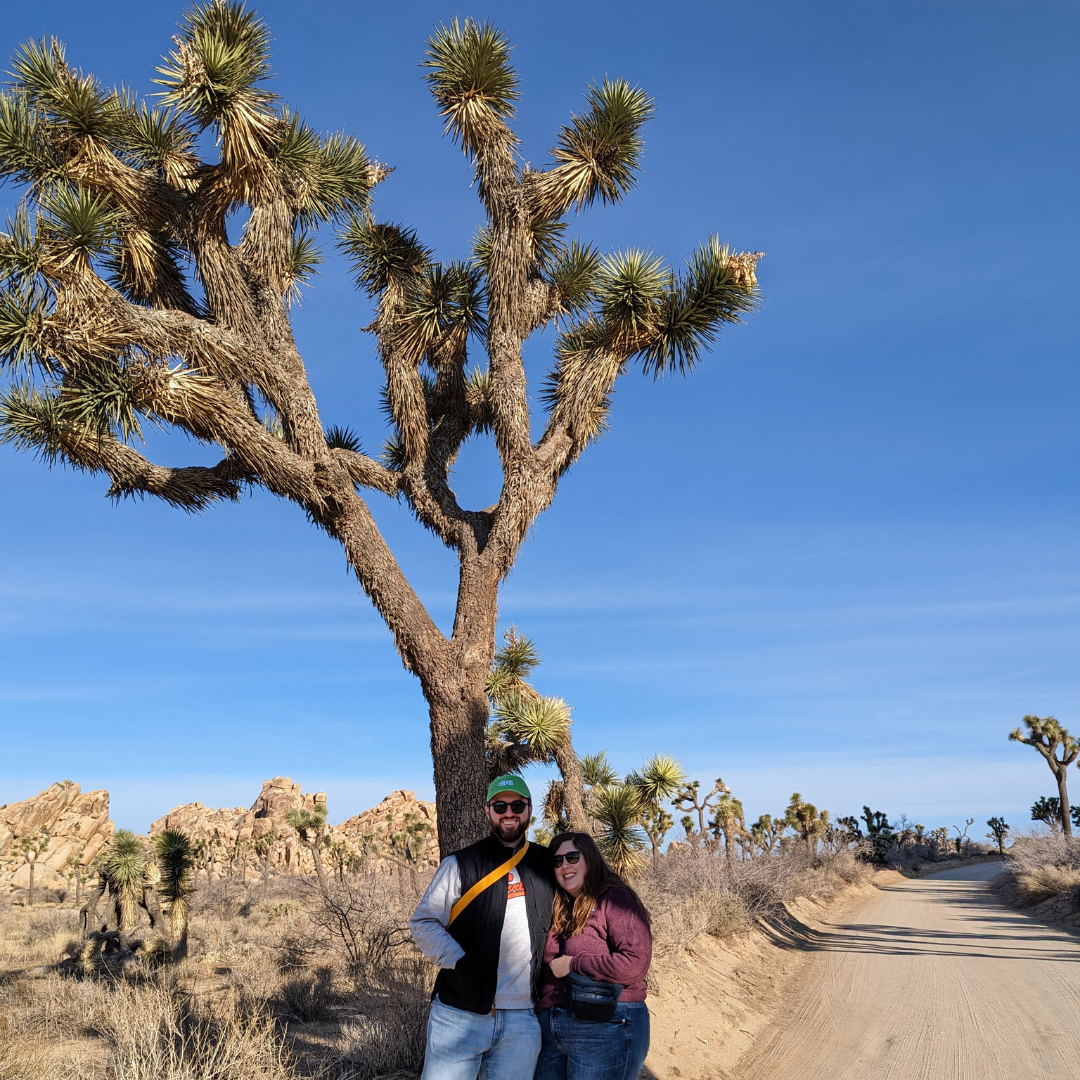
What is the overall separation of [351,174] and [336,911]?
8.51 m

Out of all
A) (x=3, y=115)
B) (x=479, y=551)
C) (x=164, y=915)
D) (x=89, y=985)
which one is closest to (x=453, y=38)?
(x=3, y=115)

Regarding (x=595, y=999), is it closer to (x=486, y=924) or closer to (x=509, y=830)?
(x=486, y=924)

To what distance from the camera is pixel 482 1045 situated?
10.6ft

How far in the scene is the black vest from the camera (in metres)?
3.23

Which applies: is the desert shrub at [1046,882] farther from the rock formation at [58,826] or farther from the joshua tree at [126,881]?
the rock formation at [58,826]

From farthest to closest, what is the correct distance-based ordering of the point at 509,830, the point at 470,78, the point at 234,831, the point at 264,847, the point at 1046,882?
the point at 234,831, the point at 264,847, the point at 1046,882, the point at 470,78, the point at 509,830

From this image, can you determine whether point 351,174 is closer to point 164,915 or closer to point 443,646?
point 443,646

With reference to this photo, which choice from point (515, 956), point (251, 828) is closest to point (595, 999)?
point (515, 956)

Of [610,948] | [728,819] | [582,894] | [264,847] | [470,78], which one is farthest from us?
[264,847]

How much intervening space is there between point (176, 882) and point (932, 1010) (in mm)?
12175

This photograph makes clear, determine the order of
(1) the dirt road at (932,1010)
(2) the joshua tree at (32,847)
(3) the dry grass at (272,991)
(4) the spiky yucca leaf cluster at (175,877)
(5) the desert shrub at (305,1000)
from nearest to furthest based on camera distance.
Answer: (3) the dry grass at (272,991) → (1) the dirt road at (932,1010) → (5) the desert shrub at (305,1000) → (4) the spiky yucca leaf cluster at (175,877) → (2) the joshua tree at (32,847)

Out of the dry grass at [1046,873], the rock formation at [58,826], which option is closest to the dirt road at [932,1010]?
the dry grass at [1046,873]

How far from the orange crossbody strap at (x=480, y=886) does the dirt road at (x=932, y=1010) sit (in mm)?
4365

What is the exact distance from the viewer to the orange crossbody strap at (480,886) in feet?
11.0
